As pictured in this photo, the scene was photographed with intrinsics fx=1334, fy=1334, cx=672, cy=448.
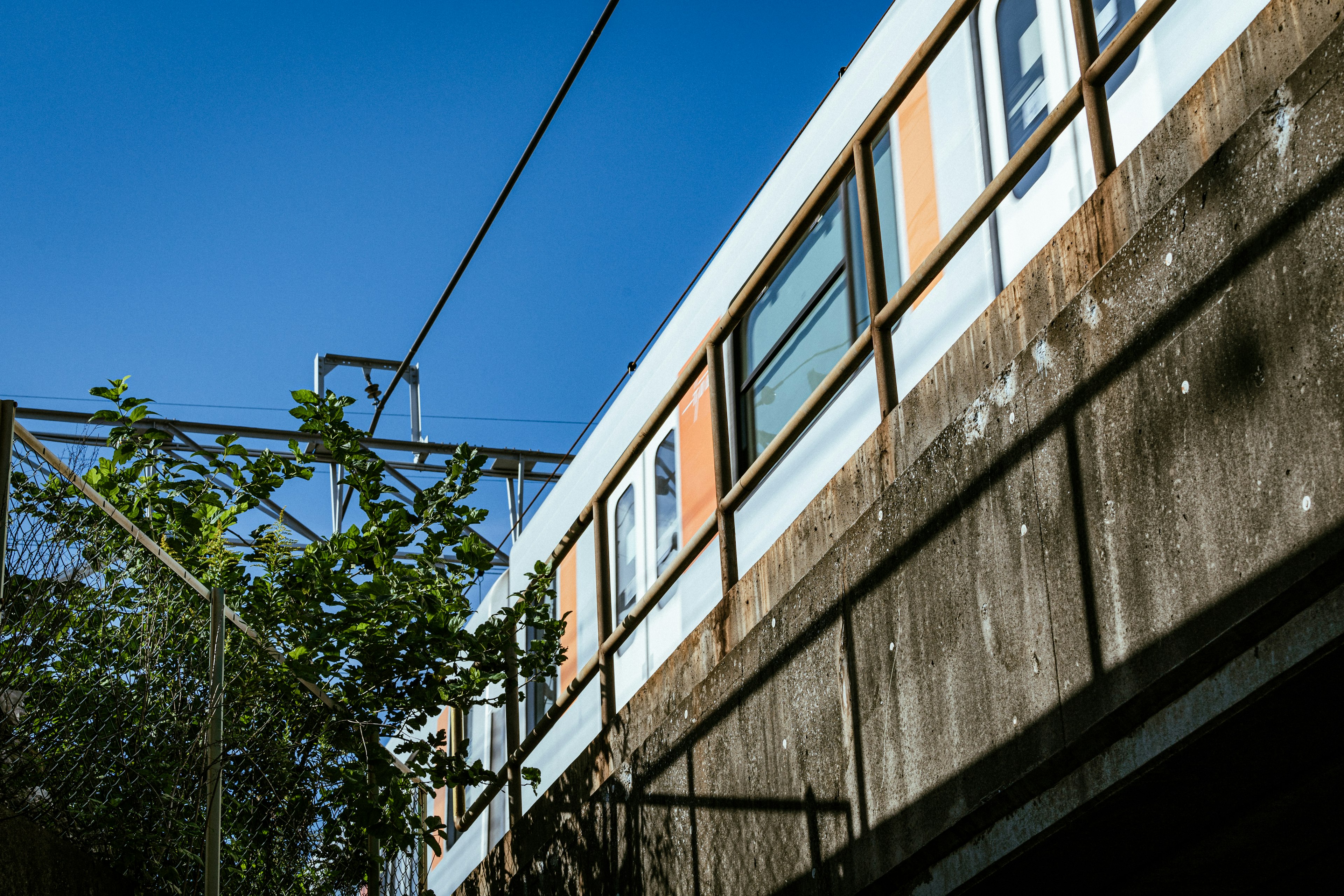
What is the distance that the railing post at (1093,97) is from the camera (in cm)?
305

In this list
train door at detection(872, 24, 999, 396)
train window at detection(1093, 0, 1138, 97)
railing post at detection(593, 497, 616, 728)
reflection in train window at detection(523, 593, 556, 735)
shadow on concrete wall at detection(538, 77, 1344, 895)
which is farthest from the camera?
reflection in train window at detection(523, 593, 556, 735)

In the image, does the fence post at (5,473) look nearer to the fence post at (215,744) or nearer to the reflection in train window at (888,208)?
the fence post at (215,744)

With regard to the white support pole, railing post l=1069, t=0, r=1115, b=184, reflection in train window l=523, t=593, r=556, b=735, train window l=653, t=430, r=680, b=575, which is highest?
the white support pole

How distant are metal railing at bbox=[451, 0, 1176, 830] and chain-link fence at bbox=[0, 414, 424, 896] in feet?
4.28

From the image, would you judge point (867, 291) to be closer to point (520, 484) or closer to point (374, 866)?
point (374, 866)

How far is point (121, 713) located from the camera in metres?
4.55

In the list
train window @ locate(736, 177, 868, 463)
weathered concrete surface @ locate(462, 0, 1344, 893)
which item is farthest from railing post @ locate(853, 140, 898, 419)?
train window @ locate(736, 177, 868, 463)

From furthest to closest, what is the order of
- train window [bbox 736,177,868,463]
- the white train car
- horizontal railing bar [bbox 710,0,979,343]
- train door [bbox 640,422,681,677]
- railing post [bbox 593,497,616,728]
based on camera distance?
train door [bbox 640,422,681,677] → train window [bbox 736,177,868,463] → railing post [bbox 593,497,616,728] → the white train car → horizontal railing bar [bbox 710,0,979,343]

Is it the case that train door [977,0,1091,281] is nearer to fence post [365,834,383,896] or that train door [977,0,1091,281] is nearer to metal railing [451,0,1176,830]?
metal railing [451,0,1176,830]

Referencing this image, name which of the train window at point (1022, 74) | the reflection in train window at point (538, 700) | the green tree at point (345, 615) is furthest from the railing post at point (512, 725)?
the train window at point (1022, 74)

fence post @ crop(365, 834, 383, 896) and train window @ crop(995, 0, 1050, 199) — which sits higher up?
train window @ crop(995, 0, 1050, 199)

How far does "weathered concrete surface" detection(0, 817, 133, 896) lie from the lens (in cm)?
376

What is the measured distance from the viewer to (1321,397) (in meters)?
2.17

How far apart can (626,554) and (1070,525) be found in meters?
6.45
